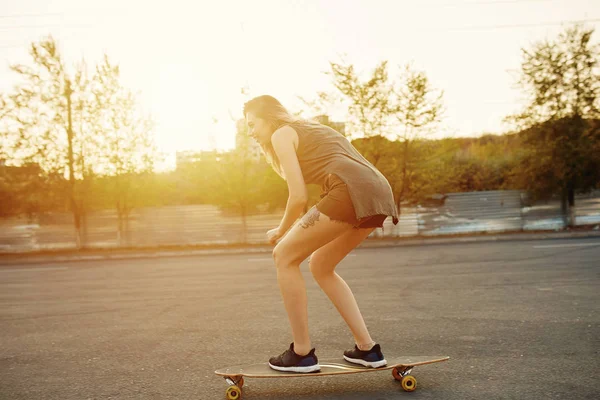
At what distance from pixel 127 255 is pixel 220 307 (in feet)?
43.2

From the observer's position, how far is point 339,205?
132 inches

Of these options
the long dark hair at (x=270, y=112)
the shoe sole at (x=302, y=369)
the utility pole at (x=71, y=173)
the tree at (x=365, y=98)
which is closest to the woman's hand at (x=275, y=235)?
the long dark hair at (x=270, y=112)

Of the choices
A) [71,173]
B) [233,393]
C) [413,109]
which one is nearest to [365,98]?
[413,109]

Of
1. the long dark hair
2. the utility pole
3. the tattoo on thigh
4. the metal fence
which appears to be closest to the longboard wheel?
the tattoo on thigh

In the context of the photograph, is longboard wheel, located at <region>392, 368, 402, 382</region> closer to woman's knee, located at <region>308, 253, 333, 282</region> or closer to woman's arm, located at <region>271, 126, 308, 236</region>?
woman's knee, located at <region>308, 253, 333, 282</region>

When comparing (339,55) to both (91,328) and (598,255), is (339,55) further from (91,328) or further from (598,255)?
(91,328)

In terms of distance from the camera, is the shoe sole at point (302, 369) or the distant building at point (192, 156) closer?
the shoe sole at point (302, 369)

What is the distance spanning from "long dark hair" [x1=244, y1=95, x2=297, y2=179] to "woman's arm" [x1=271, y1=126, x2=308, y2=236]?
11 centimetres

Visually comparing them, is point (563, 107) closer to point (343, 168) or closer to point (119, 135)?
point (119, 135)

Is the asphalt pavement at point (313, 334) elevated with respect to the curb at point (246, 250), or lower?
elevated

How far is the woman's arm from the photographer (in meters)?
3.40

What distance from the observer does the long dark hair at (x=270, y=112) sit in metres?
3.58

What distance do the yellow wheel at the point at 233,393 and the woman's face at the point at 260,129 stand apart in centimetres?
148

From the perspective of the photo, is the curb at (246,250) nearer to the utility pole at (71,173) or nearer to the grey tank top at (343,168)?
the utility pole at (71,173)
